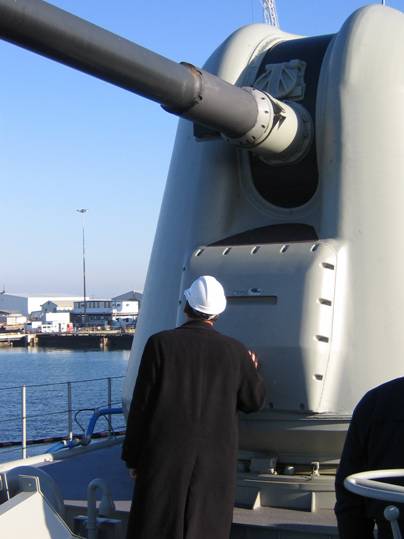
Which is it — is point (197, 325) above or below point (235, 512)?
above

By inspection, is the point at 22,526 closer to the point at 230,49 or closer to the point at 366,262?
the point at 366,262

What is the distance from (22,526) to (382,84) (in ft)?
8.81

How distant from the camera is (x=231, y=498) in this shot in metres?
3.22

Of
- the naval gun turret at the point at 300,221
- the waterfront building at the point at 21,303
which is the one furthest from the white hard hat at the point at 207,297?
the waterfront building at the point at 21,303

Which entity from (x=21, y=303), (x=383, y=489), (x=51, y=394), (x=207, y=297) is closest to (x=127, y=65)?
(x=207, y=297)

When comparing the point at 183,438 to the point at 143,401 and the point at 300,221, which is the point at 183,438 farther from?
the point at 300,221

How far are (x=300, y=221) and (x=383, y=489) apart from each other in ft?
8.93

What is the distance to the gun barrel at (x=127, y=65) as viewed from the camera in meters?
2.88

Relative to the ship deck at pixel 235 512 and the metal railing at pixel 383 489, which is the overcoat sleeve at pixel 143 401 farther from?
the metal railing at pixel 383 489

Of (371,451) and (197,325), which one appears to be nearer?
(371,451)

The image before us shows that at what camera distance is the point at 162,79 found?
3445mm

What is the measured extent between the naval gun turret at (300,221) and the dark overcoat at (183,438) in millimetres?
827

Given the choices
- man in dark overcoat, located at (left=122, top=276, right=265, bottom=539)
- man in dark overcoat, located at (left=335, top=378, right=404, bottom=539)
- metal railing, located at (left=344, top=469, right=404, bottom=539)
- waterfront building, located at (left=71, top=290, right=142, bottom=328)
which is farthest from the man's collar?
waterfront building, located at (left=71, top=290, right=142, bottom=328)

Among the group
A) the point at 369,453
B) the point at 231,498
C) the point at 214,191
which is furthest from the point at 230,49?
the point at 369,453
